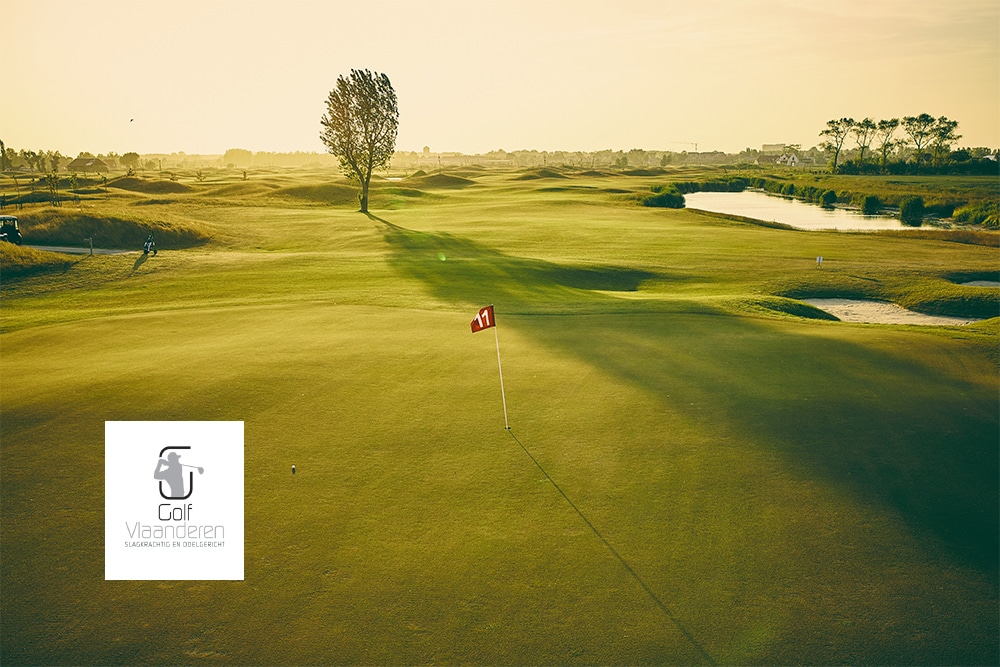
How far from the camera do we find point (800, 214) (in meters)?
83.6

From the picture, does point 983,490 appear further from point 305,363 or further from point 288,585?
point 305,363

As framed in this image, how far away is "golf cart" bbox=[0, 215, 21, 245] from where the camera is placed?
40491 mm

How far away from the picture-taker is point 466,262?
122ft

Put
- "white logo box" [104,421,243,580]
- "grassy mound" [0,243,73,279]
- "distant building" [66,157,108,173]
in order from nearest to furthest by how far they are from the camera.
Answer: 1. "white logo box" [104,421,243,580]
2. "grassy mound" [0,243,73,279]
3. "distant building" [66,157,108,173]

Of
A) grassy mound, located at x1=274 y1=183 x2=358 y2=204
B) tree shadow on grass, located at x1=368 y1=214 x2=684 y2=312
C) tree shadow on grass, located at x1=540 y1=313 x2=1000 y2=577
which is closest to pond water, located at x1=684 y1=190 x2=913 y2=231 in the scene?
tree shadow on grass, located at x1=368 y1=214 x2=684 y2=312

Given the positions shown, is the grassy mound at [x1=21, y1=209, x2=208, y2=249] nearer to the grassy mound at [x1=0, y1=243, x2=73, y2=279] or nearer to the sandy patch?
the grassy mound at [x1=0, y1=243, x2=73, y2=279]

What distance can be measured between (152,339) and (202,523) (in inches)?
473

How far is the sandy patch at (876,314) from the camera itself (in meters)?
26.7

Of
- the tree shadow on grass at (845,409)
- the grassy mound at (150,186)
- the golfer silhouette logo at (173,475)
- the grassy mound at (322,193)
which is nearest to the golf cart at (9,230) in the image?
the tree shadow on grass at (845,409)

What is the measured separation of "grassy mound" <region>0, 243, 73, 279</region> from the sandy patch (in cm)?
4058

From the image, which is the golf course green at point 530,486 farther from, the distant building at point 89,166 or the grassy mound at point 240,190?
the distant building at point 89,166

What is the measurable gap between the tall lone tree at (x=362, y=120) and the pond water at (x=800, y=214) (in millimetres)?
44169

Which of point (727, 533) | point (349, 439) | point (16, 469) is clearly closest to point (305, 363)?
point (349, 439)

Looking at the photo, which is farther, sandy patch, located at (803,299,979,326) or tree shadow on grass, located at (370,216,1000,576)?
sandy patch, located at (803,299,979,326)
